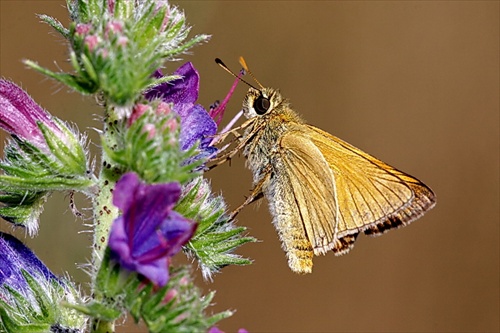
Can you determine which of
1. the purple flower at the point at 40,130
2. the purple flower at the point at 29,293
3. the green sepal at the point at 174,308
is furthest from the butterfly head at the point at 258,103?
the green sepal at the point at 174,308

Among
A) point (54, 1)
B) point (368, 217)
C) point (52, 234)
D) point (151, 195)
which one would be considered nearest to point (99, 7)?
point (151, 195)

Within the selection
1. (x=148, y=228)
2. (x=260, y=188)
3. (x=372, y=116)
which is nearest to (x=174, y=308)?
(x=148, y=228)

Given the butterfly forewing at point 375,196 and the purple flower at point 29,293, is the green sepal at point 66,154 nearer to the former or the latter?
the purple flower at point 29,293

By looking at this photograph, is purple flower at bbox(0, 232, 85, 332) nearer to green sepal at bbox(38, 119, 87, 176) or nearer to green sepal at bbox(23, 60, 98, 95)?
green sepal at bbox(38, 119, 87, 176)

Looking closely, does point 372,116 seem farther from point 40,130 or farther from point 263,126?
point 40,130

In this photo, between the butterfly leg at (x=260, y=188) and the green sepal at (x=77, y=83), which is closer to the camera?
the green sepal at (x=77, y=83)

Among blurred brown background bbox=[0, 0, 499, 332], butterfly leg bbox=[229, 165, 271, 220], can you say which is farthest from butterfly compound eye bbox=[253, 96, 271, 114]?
blurred brown background bbox=[0, 0, 499, 332]

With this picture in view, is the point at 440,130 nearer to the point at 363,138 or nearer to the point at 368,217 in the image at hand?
the point at 363,138
